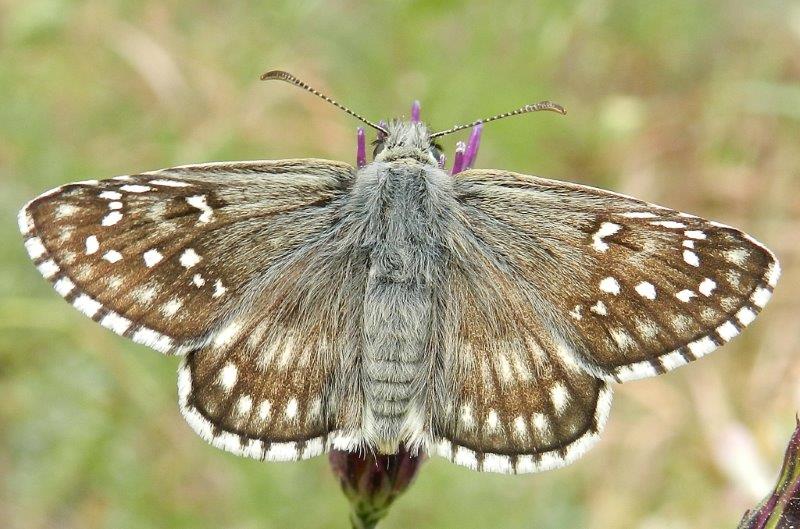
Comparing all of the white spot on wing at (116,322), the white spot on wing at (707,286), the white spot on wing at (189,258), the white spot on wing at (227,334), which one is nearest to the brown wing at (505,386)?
the white spot on wing at (707,286)

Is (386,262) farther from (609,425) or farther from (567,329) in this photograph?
(609,425)

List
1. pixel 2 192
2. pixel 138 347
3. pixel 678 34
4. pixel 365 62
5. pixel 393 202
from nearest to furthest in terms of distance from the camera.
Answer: pixel 393 202 → pixel 138 347 → pixel 2 192 → pixel 365 62 → pixel 678 34

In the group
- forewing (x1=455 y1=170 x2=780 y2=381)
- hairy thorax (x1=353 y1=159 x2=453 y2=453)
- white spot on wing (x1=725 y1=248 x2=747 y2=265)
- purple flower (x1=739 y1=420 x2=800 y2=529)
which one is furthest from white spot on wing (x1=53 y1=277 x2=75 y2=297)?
purple flower (x1=739 y1=420 x2=800 y2=529)

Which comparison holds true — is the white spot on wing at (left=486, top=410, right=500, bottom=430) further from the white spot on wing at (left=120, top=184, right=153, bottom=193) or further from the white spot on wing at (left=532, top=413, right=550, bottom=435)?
the white spot on wing at (left=120, top=184, right=153, bottom=193)

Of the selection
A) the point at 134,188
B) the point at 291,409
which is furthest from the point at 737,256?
the point at 134,188

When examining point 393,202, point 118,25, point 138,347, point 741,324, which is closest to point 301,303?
point 393,202

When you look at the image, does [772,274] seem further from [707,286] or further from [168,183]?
[168,183]

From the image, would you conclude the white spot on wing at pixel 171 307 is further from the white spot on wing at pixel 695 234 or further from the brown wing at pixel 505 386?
the white spot on wing at pixel 695 234
